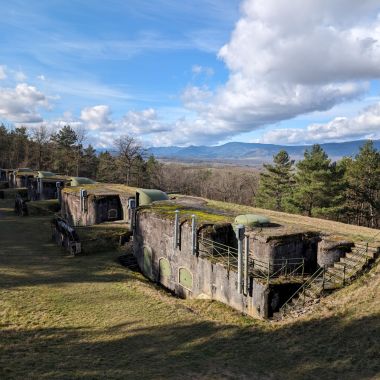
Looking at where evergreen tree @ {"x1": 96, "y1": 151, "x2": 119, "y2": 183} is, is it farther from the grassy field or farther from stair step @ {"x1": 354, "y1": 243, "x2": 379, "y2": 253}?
stair step @ {"x1": 354, "y1": 243, "x2": 379, "y2": 253}

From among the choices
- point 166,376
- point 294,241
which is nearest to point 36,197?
point 294,241

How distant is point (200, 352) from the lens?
1369 cm

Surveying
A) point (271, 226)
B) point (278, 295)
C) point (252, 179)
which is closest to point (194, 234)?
point (271, 226)

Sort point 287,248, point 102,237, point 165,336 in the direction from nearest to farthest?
point 165,336 → point 287,248 → point 102,237

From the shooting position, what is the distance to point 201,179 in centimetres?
10169

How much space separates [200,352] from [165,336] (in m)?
2.16

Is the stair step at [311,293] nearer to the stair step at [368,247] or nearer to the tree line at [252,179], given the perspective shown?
the stair step at [368,247]

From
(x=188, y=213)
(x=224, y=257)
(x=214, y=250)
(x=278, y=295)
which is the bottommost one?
(x=278, y=295)

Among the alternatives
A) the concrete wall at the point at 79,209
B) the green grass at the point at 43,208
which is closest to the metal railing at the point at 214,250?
the concrete wall at the point at 79,209

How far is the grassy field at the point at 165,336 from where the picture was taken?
11.8 m

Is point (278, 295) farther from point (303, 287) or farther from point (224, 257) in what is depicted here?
point (224, 257)

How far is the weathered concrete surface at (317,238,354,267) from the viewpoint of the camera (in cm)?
1898

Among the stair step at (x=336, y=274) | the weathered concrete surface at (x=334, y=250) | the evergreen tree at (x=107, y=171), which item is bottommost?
the stair step at (x=336, y=274)

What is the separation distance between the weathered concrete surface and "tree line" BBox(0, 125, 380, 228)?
24026 mm
